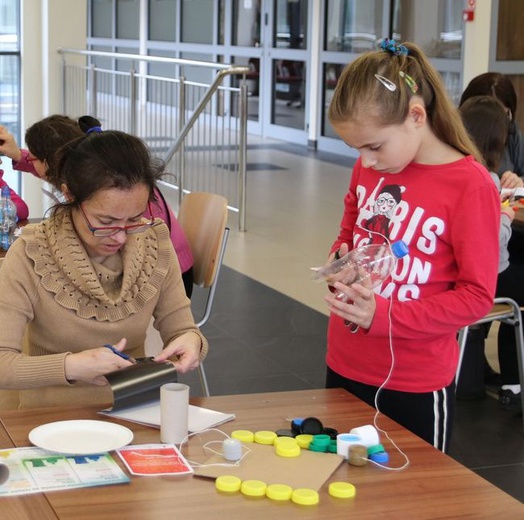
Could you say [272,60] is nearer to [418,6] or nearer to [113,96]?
[418,6]

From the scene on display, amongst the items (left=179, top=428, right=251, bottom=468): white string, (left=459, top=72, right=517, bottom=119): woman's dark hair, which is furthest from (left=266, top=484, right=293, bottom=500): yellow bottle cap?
(left=459, top=72, right=517, bottom=119): woman's dark hair

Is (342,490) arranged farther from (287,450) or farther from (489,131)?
(489,131)

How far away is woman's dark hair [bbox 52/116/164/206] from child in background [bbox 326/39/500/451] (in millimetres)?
436

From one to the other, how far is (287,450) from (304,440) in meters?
0.07

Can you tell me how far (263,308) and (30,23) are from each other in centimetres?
383

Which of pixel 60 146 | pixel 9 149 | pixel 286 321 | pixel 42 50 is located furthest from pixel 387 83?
pixel 42 50

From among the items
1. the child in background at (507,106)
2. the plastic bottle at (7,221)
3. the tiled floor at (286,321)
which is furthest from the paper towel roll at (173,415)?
the child in background at (507,106)

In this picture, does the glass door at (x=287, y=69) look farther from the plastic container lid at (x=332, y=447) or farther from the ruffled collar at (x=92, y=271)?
the plastic container lid at (x=332, y=447)

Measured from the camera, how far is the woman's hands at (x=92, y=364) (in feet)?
6.77

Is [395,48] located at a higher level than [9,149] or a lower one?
higher

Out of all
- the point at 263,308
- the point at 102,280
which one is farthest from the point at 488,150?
the point at 102,280

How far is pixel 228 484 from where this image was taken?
1.68 meters

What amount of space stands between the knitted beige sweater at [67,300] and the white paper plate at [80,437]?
0.20m

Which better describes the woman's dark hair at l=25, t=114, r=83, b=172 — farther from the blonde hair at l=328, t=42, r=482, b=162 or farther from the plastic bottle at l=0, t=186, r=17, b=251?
the blonde hair at l=328, t=42, r=482, b=162
